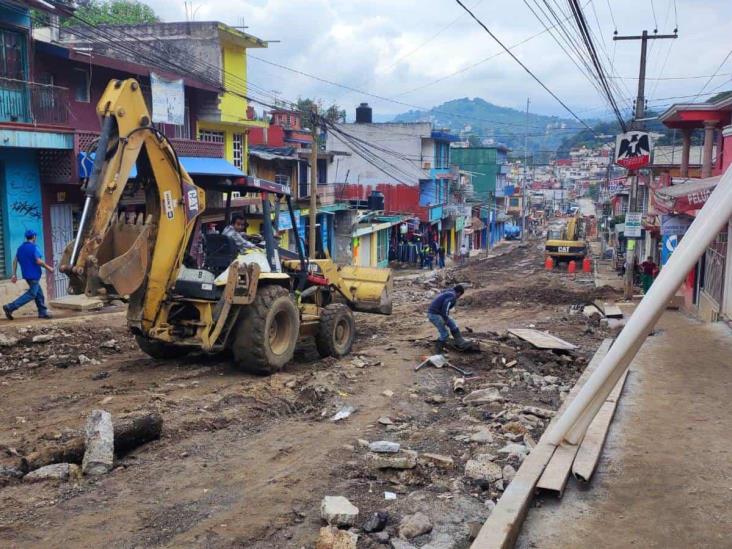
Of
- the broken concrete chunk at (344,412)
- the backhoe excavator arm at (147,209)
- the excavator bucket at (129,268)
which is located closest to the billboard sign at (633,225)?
the broken concrete chunk at (344,412)

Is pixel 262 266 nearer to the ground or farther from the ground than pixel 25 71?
nearer to the ground

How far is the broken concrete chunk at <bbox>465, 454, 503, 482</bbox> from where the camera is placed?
622 centimetres

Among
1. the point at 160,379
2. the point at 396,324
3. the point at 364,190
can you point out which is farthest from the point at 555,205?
the point at 160,379

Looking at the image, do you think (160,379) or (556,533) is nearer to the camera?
(556,533)

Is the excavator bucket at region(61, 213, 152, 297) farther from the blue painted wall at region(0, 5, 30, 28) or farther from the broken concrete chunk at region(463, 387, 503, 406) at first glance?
the blue painted wall at region(0, 5, 30, 28)

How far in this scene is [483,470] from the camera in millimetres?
6297

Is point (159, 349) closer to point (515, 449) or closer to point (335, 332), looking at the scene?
point (335, 332)

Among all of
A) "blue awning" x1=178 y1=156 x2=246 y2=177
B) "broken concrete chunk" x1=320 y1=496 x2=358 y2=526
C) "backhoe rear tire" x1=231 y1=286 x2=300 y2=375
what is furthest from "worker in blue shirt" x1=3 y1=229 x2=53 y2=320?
"broken concrete chunk" x1=320 y1=496 x2=358 y2=526

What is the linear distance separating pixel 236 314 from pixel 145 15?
1550 inches

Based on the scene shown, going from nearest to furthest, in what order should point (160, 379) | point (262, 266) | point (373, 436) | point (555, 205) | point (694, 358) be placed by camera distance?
point (373, 436) → point (160, 379) → point (262, 266) → point (694, 358) → point (555, 205)

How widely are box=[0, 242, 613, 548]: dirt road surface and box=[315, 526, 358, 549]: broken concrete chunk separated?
14 centimetres

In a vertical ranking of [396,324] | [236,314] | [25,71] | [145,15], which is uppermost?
[145,15]

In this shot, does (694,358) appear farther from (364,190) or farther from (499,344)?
(364,190)

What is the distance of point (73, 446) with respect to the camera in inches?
247
